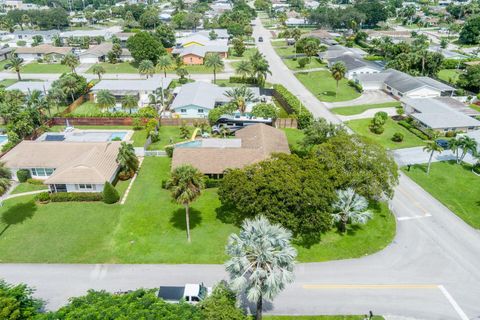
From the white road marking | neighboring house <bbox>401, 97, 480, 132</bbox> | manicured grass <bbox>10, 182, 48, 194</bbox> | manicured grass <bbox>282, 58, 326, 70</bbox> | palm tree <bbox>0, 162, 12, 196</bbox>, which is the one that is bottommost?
manicured grass <bbox>10, 182, 48, 194</bbox>

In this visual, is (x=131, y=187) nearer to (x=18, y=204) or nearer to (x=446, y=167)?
(x=18, y=204)

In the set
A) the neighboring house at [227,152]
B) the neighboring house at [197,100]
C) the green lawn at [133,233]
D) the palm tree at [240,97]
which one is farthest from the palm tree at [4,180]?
the palm tree at [240,97]

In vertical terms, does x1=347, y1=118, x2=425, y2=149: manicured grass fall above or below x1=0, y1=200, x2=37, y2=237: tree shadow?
above

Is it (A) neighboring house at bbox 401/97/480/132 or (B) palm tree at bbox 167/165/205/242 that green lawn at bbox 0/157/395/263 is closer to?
(B) palm tree at bbox 167/165/205/242

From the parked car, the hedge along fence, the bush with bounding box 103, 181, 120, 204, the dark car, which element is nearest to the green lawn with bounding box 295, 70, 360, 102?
the hedge along fence

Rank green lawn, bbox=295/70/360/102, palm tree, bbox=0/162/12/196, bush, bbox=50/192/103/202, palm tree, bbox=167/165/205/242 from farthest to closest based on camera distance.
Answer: green lawn, bbox=295/70/360/102
bush, bbox=50/192/103/202
palm tree, bbox=0/162/12/196
palm tree, bbox=167/165/205/242

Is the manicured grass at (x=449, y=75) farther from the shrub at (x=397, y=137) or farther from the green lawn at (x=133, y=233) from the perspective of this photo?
the green lawn at (x=133, y=233)

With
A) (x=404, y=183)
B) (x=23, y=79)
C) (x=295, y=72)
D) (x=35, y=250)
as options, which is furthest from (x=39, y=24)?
(x=404, y=183)

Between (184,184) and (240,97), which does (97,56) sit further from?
(184,184)
